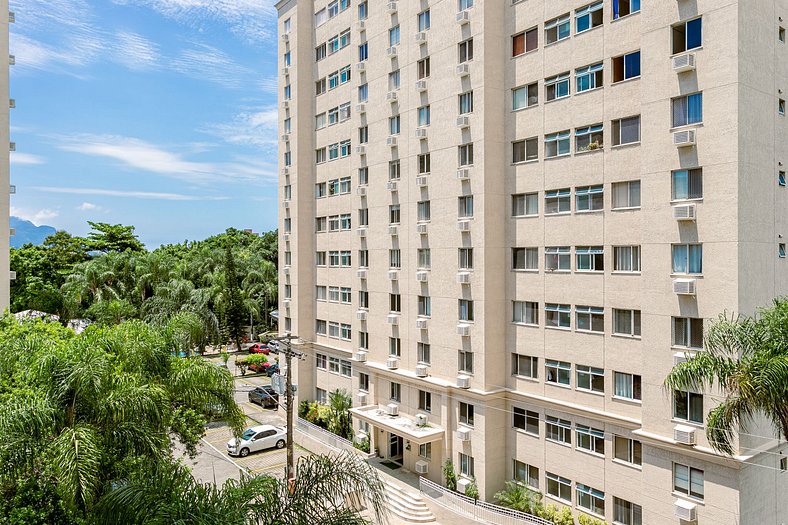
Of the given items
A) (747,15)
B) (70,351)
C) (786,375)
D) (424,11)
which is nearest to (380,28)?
(424,11)

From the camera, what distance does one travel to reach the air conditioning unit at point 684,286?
1541cm

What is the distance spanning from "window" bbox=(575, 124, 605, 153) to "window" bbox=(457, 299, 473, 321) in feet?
24.3

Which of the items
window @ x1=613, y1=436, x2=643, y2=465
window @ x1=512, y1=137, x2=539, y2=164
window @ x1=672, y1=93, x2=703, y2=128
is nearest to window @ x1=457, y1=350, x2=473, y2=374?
window @ x1=613, y1=436, x2=643, y2=465

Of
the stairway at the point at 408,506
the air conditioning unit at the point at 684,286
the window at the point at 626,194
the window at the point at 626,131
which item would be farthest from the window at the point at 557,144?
the stairway at the point at 408,506

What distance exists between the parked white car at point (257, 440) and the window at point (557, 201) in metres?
19.1

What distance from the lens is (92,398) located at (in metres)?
11.6

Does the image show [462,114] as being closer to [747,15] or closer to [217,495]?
[747,15]

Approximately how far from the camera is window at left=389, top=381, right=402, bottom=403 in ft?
85.2

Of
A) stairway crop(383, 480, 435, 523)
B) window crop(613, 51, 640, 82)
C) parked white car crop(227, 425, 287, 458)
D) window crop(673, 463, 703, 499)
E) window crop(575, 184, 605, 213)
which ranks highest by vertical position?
window crop(613, 51, 640, 82)

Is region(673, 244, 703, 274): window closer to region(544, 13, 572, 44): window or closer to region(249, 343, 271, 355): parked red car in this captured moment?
region(544, 13, 572, 44): window

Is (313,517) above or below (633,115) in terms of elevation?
below

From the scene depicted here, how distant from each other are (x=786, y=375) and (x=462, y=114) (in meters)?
15.1

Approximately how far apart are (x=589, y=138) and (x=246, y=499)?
16.3 metres

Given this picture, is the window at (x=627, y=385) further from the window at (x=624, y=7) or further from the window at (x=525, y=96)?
the window at (x=624, y=7)
